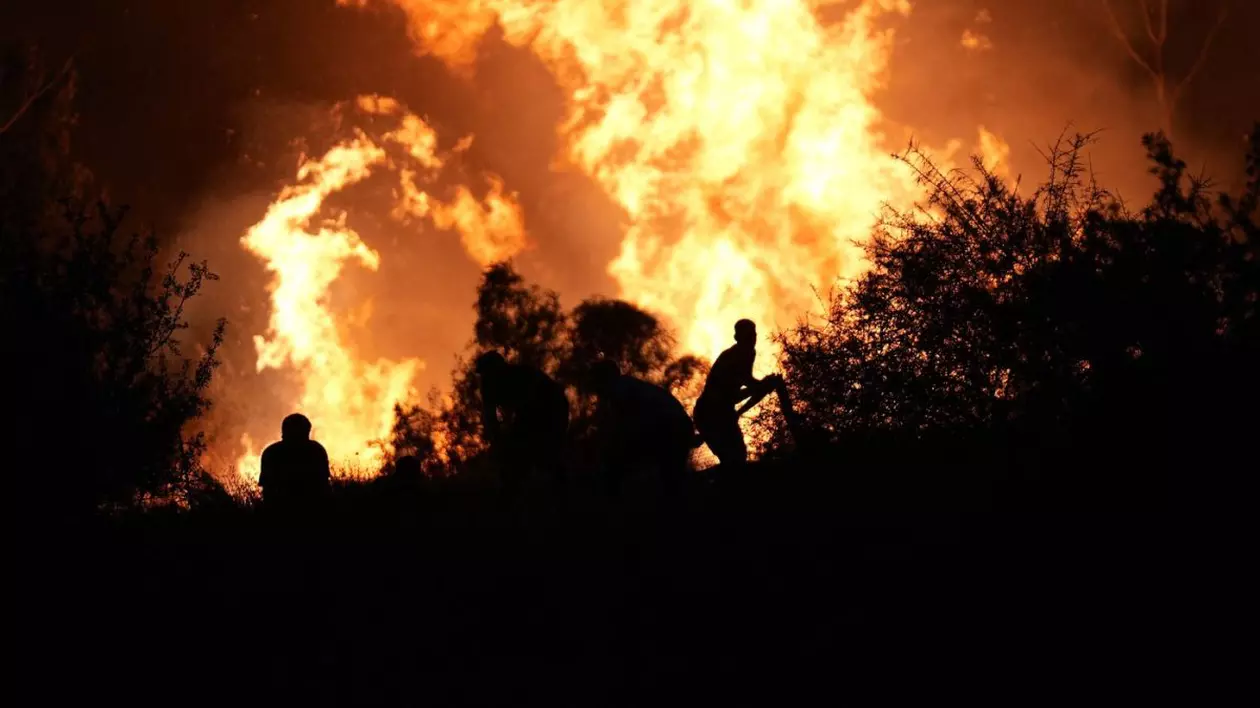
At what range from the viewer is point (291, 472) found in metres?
8.91

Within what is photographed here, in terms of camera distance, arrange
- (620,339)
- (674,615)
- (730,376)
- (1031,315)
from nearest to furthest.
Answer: (674,615) < (730,376) < (1031,315) < (620,339)

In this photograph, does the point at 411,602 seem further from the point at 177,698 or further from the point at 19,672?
the point at 19,672

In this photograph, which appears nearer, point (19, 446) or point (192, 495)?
point (19, 446)

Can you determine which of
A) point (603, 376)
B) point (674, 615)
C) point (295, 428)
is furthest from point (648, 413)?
point (295, 428)

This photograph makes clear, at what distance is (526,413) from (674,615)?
15.0ft

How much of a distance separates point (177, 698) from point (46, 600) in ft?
7.56

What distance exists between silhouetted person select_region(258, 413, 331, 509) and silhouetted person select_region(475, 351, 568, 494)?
1.81 m

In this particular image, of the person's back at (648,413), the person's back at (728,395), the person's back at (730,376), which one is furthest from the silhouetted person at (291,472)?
the person's back at (730,376)

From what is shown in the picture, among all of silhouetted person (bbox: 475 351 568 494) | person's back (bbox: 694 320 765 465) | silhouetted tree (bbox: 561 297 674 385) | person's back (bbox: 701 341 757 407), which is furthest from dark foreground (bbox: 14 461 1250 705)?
silhouetted tree (bbox: 561 297 674 385)

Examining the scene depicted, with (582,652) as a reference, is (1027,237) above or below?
above

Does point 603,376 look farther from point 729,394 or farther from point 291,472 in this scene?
point 291,472

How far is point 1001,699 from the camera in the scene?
3.53 metres

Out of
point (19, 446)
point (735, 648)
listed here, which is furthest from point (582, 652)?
point (19, 446)

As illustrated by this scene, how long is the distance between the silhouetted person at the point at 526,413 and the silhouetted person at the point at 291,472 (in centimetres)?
181
